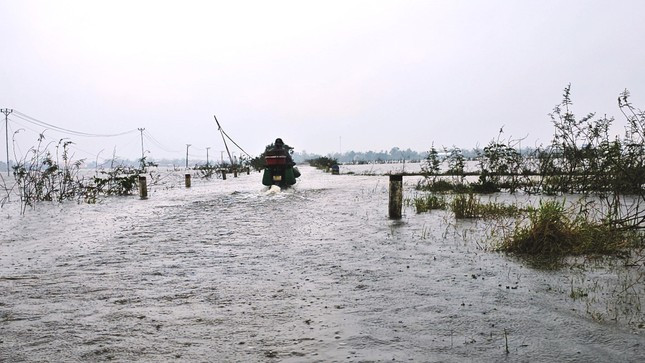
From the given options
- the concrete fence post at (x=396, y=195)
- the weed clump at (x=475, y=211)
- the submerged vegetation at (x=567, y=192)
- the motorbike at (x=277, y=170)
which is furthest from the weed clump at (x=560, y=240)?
the motorbike at (x=277, y=170)

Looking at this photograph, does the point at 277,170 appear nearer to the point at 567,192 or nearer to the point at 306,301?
the point at 567,192

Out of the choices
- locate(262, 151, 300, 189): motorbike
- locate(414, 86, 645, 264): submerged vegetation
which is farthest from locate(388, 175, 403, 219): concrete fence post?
locate(262, 151, 300, 189): motorbike

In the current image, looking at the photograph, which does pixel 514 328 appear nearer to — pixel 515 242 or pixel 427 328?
pixel 427 328

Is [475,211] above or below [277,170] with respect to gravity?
below

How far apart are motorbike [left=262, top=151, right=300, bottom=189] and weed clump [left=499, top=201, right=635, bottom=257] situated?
13.2m

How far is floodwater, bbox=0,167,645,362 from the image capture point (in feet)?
9.49

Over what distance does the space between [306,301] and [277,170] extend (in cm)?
1503

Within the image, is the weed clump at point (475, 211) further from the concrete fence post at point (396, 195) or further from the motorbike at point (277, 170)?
the motorbike at point (277, 170)

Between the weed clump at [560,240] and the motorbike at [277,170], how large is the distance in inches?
521

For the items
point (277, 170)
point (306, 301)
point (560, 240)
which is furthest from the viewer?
point (277, 170)

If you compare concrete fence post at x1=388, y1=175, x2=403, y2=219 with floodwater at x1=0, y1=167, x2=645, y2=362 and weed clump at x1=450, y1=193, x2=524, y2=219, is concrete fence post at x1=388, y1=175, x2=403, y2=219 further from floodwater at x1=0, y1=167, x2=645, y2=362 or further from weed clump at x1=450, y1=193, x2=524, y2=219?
floodwater at x1=0, y1=167, x2=645, y2=362

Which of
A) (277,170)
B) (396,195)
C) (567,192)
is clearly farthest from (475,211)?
(277,170)

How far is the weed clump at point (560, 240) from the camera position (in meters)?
5.69

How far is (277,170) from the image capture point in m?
18.8
